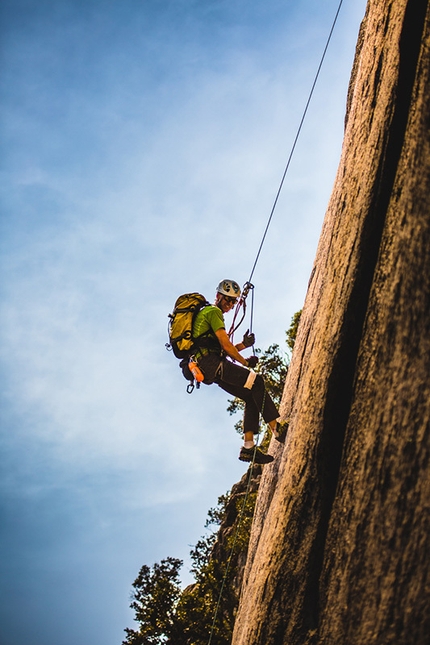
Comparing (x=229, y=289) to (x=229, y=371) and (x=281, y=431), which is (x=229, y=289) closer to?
(x=229, y=371)

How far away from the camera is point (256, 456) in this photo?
769cm

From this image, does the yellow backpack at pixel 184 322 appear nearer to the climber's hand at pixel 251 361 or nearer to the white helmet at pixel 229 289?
the white helmet at pixel 229 289

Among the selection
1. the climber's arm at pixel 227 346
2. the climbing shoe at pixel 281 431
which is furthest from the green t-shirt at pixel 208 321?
the climbing shoe at pixel 281 431

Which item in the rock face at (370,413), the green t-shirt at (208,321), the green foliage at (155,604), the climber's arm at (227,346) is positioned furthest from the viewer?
the green foliage at (155,604)

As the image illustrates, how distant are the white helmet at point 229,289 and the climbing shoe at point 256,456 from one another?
2.69m

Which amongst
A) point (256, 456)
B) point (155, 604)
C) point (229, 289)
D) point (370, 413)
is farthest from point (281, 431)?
point (155, 604)

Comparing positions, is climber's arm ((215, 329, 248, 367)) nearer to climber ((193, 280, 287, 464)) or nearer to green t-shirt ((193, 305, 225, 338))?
climber ((193, 280, 287, 464))

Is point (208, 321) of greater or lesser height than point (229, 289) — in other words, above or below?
below

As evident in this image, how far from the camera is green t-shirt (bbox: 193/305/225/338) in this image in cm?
798

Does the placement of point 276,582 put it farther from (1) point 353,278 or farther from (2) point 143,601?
(2) point 143,601

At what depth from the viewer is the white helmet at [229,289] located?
8.66m

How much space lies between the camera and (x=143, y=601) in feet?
55.4

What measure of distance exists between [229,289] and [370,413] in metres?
4.48

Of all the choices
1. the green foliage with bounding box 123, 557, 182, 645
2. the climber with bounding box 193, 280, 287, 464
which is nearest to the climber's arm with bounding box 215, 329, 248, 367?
the climber with bounding box 193, 280, 287, 464
